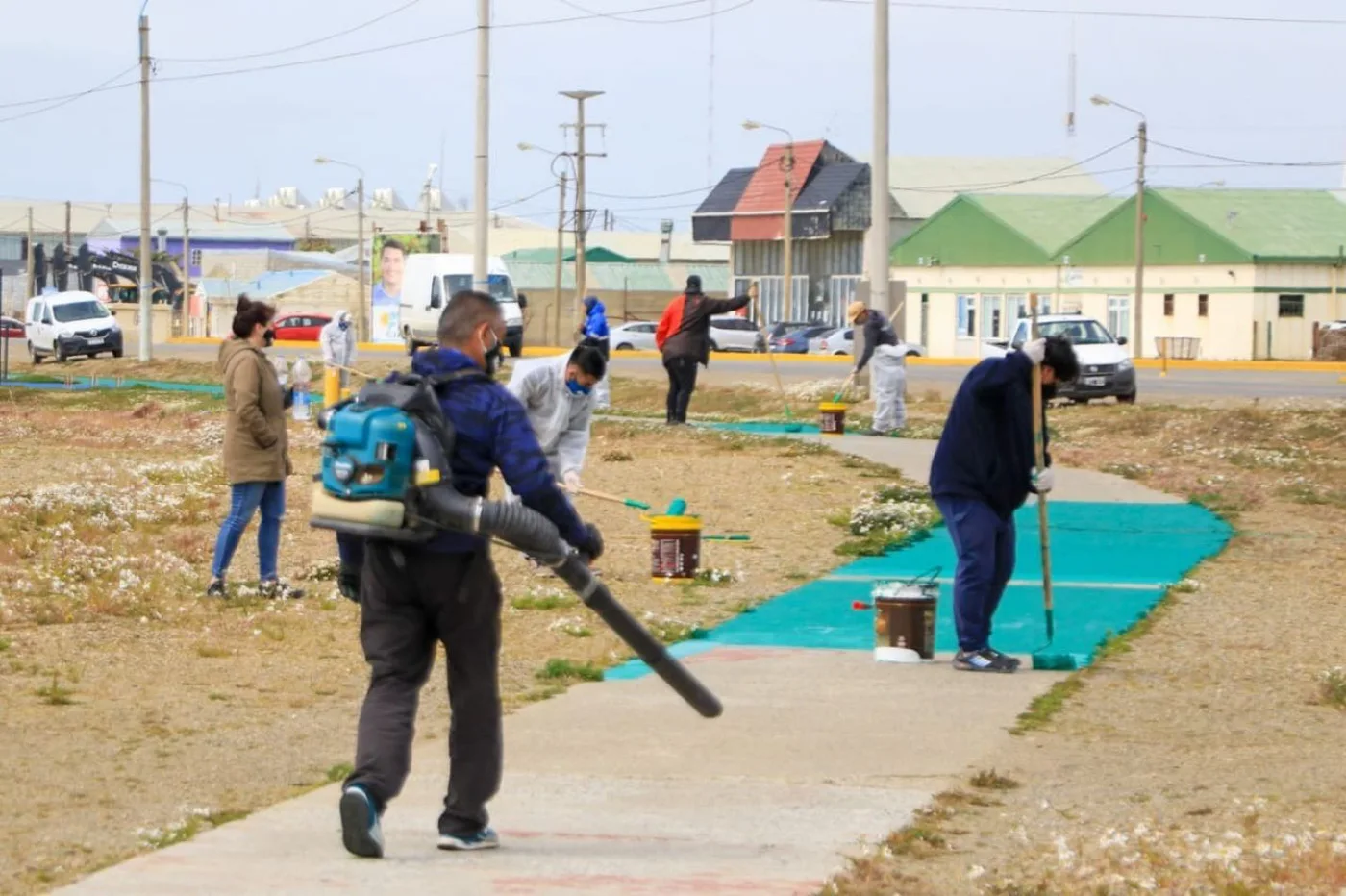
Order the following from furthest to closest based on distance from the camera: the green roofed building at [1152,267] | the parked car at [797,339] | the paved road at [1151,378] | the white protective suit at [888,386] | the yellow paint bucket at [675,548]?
the green roofed building at [1152,267] < the parked car at [797,339] < the paved road at [1151,378] < the white protective suit at [888,386] < the yellow paint bucket at [675,548]

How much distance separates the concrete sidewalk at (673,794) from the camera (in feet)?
20.6

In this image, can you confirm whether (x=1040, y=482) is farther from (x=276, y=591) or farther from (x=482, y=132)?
(x=482, y=132)

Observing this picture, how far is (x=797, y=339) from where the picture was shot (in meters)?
66.4

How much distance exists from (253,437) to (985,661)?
15.1 feet

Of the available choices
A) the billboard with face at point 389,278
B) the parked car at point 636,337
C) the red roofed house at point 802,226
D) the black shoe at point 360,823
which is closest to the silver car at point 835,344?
the parked car at point 636,337

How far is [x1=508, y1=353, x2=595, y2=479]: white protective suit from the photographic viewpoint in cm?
1257

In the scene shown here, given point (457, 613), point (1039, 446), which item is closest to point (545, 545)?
point (457, 613)

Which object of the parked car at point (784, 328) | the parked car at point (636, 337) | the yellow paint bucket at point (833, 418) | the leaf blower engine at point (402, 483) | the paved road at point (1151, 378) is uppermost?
the parked car at point (784, 328)

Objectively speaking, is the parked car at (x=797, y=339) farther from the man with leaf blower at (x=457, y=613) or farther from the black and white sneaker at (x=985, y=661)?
the man with leaf blower at (x=457, y=613)

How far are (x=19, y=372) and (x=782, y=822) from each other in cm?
4482

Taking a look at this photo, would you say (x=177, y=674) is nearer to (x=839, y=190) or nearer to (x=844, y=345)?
(x=844, y=345)

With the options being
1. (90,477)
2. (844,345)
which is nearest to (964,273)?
(844,345)

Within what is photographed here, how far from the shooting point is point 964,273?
76.2m

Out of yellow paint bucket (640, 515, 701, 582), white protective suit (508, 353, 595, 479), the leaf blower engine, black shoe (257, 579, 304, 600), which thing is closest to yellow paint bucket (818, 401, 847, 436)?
yellow paint bucket (640, 515, 701, 582)
